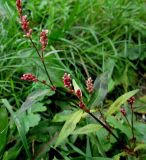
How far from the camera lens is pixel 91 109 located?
1.48 m

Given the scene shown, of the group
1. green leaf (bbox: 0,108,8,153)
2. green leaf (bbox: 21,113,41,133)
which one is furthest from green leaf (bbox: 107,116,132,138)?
green leaf (bbox: 0,108,8,153)

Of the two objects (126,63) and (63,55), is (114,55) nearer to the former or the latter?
(126,63)

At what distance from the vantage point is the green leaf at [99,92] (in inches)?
57.9

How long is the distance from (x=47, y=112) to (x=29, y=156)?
1.44ft

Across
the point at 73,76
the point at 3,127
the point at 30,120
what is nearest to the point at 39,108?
the point at 30,120

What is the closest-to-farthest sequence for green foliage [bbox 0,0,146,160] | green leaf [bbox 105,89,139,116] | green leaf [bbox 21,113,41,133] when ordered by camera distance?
green leaf [bbox 105,89,139,116] < green foliage [bbox 0,0,146,160] < green leaf [bbox 21,113,41,133]

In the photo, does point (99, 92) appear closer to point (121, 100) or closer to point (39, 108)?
point (121, 100)

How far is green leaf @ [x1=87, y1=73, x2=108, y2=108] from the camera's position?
4.83 ft

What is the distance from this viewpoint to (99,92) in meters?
1.50

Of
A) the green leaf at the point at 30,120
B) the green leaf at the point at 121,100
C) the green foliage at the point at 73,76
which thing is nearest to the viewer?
the green leaf at the point at 121,100

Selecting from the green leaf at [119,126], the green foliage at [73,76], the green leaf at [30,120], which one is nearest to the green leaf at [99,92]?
the green foliage at [73,76]

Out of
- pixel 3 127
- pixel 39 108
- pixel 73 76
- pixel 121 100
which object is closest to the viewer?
pixel 121 100

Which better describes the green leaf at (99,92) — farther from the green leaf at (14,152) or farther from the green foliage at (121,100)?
the green leaf at (14,152)

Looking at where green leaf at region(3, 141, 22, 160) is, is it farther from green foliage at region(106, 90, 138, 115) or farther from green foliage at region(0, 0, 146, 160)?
green foliage at region(106, 90, 138, 115)
